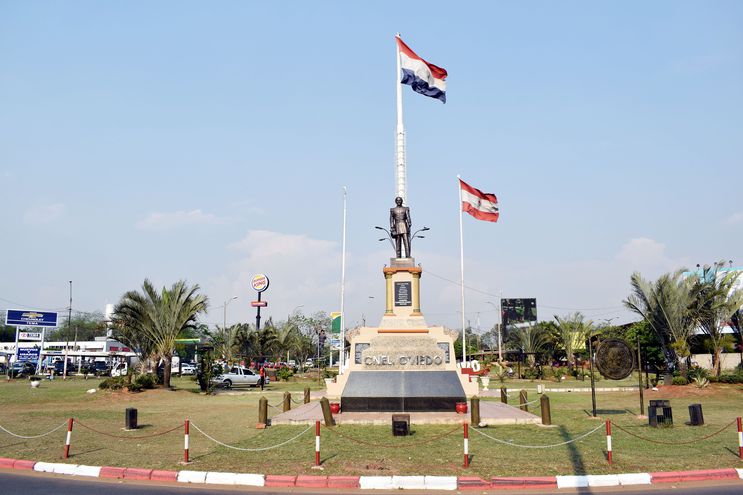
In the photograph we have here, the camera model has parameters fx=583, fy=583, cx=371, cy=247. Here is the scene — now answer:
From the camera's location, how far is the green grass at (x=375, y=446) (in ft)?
41.0

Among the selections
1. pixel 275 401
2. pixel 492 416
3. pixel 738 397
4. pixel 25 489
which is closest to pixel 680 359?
pixel 738 397

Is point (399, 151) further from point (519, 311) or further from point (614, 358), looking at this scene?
point (519, 311)

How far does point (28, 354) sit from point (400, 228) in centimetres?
5585

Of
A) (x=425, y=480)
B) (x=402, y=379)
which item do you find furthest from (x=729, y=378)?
(x=425, y=480)

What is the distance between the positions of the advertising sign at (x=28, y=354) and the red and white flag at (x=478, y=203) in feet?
169

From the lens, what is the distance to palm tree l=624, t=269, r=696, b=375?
1310 inches

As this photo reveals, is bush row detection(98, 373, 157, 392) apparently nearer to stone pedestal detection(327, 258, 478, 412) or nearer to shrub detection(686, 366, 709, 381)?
stone pedestal detection(327, 258, 478, 412)

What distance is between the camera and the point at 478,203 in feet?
122

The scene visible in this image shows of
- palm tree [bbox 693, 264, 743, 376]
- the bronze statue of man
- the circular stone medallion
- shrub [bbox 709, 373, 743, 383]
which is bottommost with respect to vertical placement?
shrub [bbox 709, 373, 743, 383]

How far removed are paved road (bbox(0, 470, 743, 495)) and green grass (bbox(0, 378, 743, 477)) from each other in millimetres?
967

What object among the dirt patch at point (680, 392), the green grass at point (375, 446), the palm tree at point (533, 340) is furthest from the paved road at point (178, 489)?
the palm tree at point (533, 340)

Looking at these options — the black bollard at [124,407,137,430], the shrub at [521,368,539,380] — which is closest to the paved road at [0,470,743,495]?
the black bollard at [124,407,137,430]

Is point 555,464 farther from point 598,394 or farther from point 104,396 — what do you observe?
point 104,396

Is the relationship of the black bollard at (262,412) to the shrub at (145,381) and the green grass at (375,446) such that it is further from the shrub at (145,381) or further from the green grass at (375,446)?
the shrub at (145,381)
